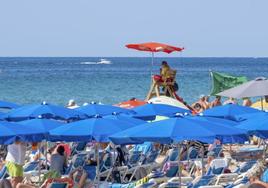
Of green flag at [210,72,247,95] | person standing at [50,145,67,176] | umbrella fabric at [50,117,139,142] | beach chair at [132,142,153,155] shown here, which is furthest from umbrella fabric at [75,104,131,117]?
green flag at [210,72,247,95]

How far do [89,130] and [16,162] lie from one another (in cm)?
131

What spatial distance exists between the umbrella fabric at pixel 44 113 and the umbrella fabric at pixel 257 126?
430 centimetres

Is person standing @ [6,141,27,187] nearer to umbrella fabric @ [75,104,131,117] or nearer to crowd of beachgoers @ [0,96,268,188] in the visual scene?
crowd of beachgoers @ [0,96,268,188]

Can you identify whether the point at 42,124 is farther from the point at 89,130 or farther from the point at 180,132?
the point at 180,132

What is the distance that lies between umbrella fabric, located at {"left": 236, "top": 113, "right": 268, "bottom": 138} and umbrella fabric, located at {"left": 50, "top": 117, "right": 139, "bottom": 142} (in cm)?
183

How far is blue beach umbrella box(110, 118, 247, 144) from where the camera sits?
11.8 metres

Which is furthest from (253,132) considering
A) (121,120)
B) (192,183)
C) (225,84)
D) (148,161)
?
(225,84)

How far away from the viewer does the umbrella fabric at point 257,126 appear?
42.6 ft

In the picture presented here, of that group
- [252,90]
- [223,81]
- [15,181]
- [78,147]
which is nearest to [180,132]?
[15,181]

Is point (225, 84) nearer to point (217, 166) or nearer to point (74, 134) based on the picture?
point (217, 166)

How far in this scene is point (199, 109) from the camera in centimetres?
2356

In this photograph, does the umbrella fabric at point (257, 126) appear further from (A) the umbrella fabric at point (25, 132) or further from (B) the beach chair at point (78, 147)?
(B) the beach chair at point (78, 147)
